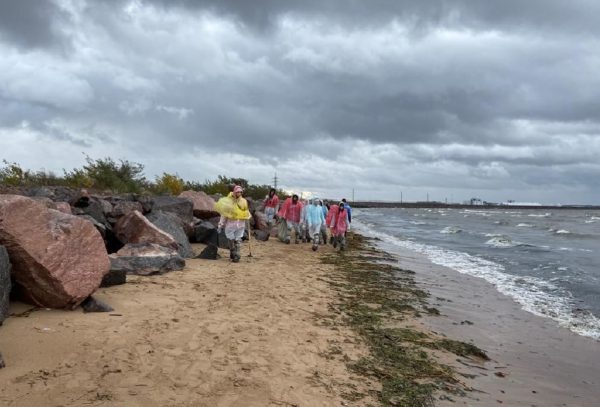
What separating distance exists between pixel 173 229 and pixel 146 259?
10.6 ft

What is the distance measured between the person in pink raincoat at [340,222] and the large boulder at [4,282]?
43.3 ft

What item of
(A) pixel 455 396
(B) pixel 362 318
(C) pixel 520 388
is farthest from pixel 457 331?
(A) pixel 455 396

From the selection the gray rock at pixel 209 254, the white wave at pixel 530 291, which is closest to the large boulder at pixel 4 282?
the gray rock at pixel 209 254

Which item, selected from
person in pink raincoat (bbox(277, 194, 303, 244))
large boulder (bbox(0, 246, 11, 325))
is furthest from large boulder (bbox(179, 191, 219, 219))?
large boulder (bbox(0, 246, 11, 325))

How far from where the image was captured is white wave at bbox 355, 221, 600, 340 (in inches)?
366

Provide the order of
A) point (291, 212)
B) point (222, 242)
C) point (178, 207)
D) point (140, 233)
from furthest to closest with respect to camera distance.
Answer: point (291, 212) → point (178, 207) → point (222, 242) → point (140, 233)

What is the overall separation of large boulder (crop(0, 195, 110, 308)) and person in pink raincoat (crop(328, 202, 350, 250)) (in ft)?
39.7

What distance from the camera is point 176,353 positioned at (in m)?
5.36

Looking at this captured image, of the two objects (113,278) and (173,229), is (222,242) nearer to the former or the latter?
(173,229)

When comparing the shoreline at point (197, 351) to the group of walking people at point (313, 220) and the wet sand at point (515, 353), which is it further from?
the group of walking people at point (313, 220)

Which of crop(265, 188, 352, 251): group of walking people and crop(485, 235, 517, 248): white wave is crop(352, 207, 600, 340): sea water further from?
crop(265, 188, 352, 251): group of walking people

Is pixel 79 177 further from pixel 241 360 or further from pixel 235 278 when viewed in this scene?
pixel 241 360

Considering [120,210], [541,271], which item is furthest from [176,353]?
[541,271]

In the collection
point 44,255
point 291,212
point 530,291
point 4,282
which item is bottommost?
point 530,291
